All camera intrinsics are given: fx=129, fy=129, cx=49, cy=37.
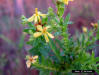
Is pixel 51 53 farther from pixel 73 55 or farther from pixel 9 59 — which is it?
pixel 9 59

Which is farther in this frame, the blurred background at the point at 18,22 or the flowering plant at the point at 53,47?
the blurred background at the point at 18,22

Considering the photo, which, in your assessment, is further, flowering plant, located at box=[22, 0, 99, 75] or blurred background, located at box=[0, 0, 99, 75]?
A: blurred background, located at box=[0, 0, 99, 75]

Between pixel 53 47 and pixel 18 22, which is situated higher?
pixel 18 22

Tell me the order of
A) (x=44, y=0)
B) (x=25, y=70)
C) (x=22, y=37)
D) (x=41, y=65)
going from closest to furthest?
(x=41, y=65) → (x=25, y=70) → (x=22, y=37) → (x=44, y=0)

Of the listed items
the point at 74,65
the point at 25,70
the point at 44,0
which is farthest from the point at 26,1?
the point at 74,65
